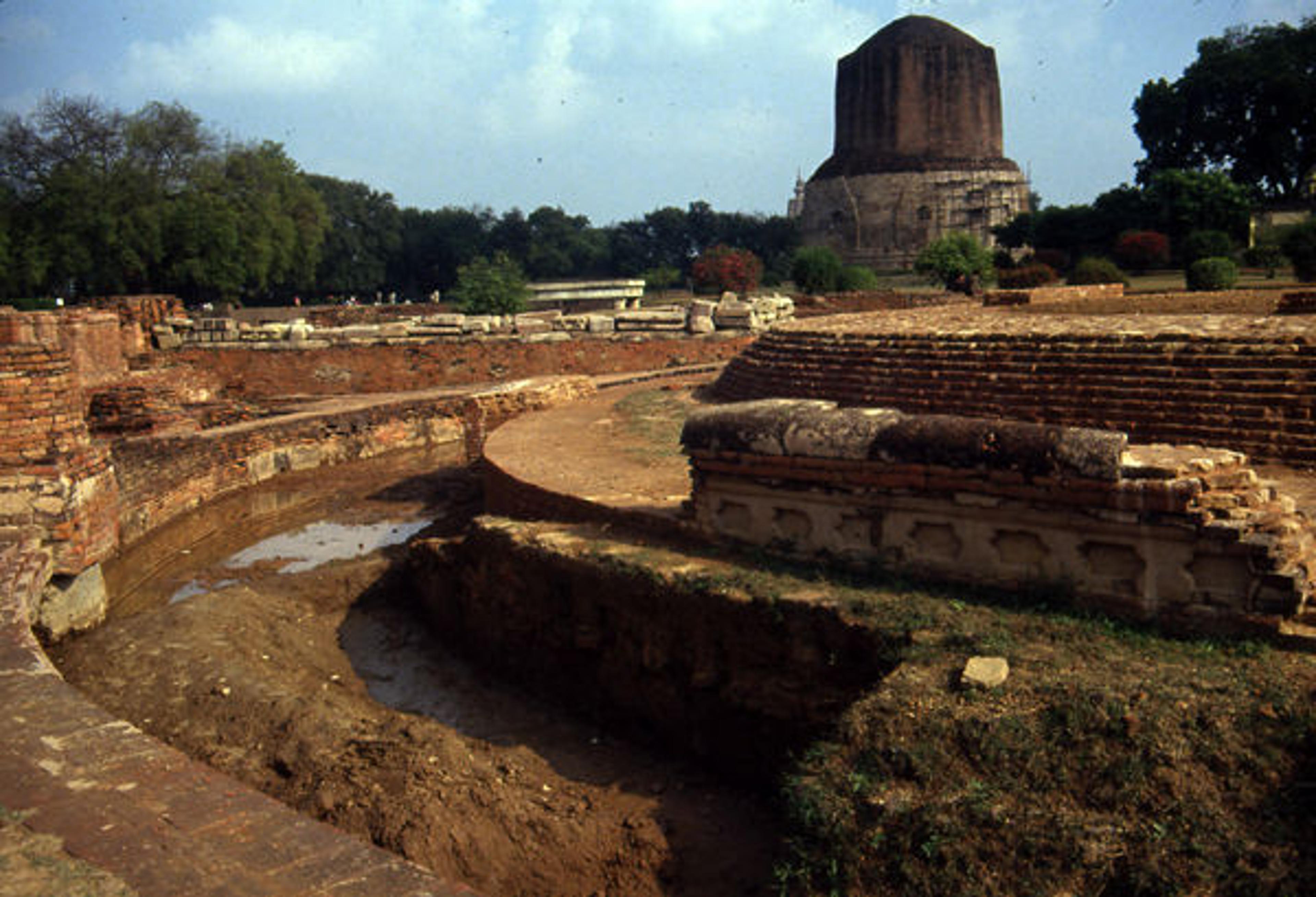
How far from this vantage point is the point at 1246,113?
98.5ft

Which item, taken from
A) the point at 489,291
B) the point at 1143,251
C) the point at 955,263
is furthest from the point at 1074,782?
the point at 1143,251

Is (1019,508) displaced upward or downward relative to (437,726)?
upward

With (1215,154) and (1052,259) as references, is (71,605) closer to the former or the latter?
(1052,259)

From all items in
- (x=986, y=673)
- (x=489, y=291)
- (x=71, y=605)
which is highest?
(x=489, y=291)

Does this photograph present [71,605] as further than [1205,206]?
No

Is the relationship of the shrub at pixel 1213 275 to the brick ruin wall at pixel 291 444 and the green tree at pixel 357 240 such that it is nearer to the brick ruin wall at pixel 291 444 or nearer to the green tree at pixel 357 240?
the brick ruin wall at pixel 291 444

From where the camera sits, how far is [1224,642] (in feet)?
11.1

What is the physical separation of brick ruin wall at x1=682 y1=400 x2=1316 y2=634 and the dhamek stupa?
28007 millimetres

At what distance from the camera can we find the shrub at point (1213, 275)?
15523 millimetres

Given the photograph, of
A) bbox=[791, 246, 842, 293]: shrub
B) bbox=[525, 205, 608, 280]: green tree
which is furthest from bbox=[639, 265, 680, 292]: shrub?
bbox=[791, 246, 842, 293]: shrub

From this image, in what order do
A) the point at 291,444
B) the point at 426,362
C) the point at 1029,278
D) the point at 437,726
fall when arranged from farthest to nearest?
the point at 1029,278 < the point at 426,362 < the point at 291,444 < the point at 437,726

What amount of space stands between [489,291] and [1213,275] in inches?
455

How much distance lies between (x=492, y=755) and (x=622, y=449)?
3.39 meters

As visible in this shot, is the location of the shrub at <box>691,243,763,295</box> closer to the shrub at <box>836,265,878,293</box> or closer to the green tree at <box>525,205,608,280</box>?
the shrub at <box>836,265,878,293</box>
